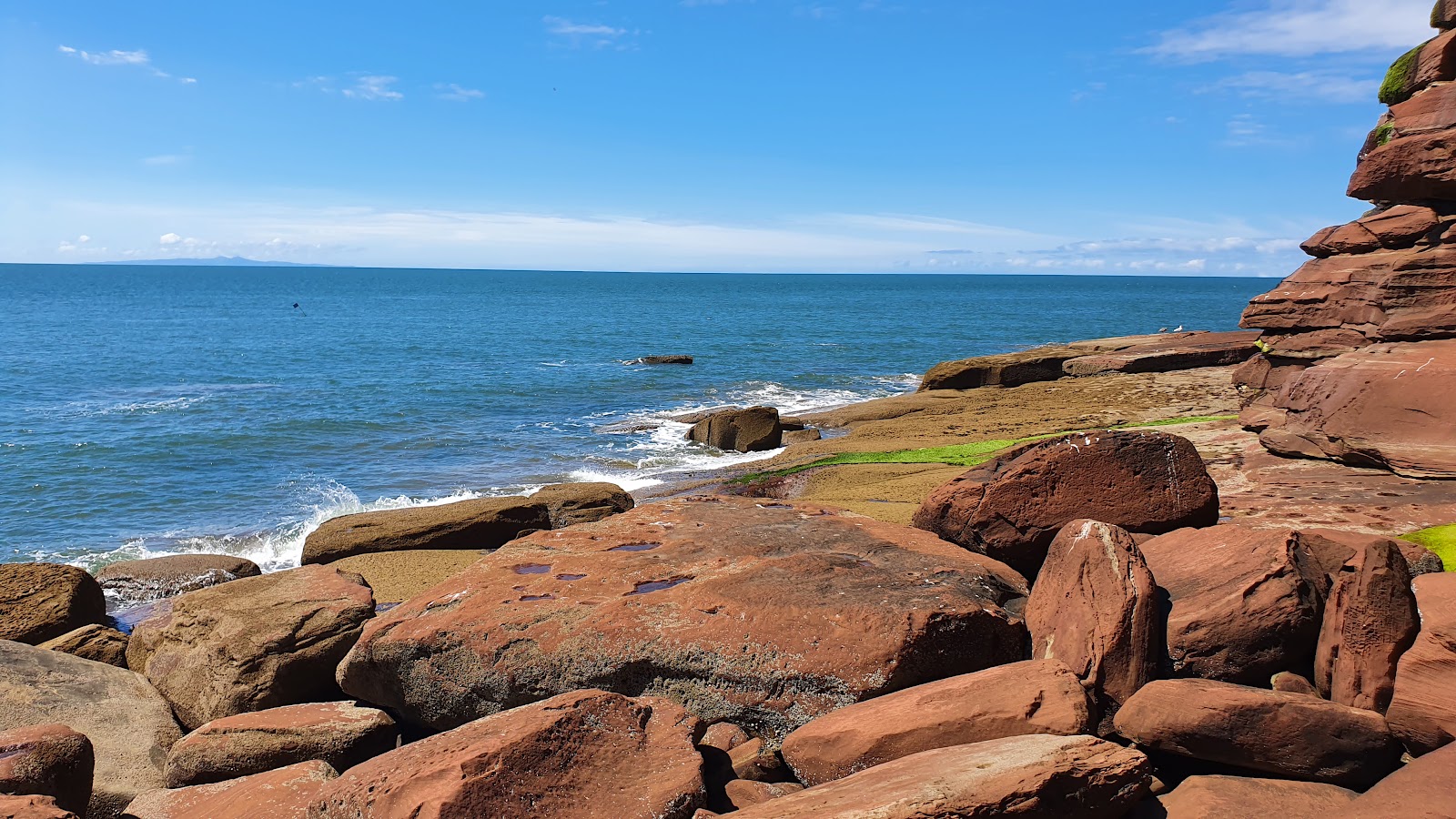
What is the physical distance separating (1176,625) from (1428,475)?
23.2 ft

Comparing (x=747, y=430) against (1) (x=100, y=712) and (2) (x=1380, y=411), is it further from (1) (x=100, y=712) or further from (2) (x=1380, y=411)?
(1) (x=100, y=712)

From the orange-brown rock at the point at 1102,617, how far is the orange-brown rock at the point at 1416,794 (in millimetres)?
1671

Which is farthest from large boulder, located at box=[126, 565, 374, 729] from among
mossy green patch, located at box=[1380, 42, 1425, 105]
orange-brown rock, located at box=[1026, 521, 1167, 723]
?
mossy green patch, located at box=[1380, 42, 1425, 105]

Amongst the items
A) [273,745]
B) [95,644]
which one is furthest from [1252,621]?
[95,644]

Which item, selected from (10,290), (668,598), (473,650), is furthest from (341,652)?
(10,290)

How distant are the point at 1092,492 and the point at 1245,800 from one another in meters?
3.85

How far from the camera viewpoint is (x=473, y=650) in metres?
8.12

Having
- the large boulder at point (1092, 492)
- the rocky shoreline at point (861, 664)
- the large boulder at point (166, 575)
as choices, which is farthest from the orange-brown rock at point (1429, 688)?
the large boulder at point (166, 575)

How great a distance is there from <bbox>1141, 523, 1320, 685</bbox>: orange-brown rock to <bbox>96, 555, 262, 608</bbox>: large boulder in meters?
15.8

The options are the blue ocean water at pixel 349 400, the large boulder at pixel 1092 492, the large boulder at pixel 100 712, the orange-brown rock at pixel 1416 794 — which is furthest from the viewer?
the blue ocean water at pixel 349 400

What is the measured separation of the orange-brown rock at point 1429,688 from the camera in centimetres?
608

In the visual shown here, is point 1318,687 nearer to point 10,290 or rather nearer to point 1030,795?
point 1030,795

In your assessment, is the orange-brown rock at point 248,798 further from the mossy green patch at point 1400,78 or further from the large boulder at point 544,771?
the mossy green patch at point 1400,78

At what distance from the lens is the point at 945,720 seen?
260 inches
